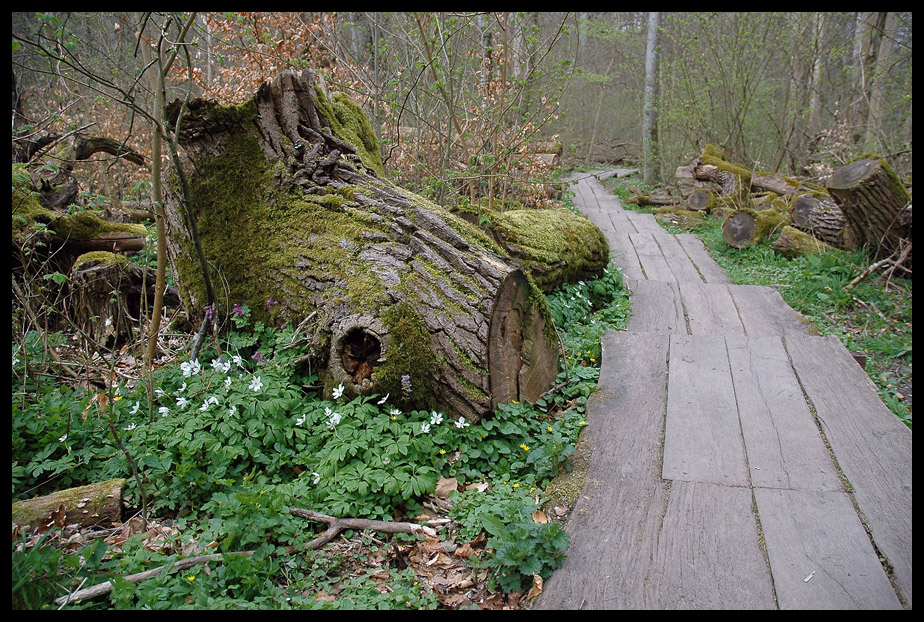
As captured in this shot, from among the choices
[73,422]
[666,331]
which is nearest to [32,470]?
[73,422]

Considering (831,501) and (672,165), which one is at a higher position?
(672,165)

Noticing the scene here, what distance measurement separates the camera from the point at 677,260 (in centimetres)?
742

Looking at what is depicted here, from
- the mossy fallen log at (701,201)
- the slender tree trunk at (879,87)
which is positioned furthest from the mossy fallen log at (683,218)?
the slender tree trunk at (879,87)

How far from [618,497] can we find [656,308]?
3.10 metres

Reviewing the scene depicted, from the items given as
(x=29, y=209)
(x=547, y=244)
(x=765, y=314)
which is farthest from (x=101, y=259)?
(x=765, y=314)

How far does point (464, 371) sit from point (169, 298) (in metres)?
3.70

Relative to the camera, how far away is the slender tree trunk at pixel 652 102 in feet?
51.0

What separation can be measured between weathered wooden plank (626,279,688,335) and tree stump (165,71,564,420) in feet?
5.13

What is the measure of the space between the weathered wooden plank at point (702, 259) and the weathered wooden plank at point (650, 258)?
418 millimetres

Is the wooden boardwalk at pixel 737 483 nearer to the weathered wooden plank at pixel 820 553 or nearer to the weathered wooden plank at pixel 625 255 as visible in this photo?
the weathered wooden plank at pixel 820 553

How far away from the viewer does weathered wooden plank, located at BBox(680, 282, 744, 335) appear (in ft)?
15.6

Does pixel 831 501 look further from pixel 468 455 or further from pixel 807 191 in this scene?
pixel 807 191

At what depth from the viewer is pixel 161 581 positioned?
6.76ft

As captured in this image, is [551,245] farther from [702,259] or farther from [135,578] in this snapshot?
[135,578]
